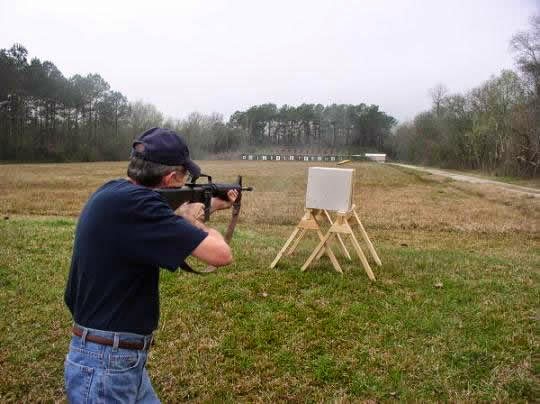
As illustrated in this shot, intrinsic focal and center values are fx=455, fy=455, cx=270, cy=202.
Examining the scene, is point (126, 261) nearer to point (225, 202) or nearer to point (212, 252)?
point (212, 252)

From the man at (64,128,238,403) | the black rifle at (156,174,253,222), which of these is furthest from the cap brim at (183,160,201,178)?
the black rifle at (156,174,253,222)

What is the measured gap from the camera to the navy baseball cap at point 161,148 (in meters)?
2.26

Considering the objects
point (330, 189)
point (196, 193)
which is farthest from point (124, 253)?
point (330, 189)

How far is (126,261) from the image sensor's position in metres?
2.18

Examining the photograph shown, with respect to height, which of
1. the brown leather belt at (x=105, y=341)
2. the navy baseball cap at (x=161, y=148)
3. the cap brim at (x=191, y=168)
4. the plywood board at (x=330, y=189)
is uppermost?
the navy baseball cap at (x=161, y=148)

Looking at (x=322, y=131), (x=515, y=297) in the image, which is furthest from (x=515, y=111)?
(x=515, y=297)

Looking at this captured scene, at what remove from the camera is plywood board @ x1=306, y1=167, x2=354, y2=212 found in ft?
24.1

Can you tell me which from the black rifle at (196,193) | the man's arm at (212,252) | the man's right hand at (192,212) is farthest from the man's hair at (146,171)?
the man's arm at (212,252)

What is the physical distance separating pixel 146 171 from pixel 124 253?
1.40 ft

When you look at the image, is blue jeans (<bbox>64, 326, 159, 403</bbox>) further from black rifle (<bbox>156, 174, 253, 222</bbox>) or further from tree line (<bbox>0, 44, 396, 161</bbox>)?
tree line (<bbox>0, 44, 396, 161</bbox>)

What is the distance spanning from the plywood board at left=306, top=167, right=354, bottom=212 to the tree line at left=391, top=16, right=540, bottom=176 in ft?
102

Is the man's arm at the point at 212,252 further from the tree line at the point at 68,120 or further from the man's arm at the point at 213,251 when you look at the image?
the tree line at the point at 68,120

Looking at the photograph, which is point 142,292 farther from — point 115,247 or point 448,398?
point 448,398

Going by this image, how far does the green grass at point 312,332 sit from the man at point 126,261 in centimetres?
192
